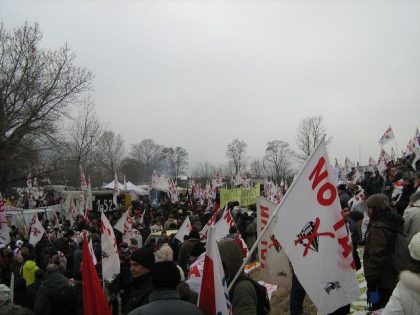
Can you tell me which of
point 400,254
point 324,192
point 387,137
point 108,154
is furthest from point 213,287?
point 108,154

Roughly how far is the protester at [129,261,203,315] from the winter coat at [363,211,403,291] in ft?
7.37

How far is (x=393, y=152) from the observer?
28.6 meters

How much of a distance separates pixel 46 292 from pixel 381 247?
400 centimetres

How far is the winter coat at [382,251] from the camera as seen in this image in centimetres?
429

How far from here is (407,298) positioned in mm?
2658

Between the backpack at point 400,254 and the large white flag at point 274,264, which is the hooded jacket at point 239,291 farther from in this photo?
the large white flag at point 274,264

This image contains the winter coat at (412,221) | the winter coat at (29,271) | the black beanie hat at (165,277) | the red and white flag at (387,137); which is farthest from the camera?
the red and white flag at (387,137)

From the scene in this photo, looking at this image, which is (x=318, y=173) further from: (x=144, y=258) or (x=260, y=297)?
(x=144, y=258)

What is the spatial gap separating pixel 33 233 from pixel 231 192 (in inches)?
259

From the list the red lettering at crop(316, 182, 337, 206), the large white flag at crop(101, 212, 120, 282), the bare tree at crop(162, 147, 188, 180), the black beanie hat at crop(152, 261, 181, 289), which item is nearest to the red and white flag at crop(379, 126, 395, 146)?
the large white flag at crop(101, 212, 120, 282)

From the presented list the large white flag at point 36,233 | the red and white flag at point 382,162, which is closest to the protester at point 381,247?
the large white flag at point 36,233

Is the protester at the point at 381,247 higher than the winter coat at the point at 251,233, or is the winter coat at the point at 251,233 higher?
the protester at the point at 381,247

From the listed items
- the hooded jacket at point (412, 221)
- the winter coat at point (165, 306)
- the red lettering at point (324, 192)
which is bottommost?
the winter coat at point (165, 306)

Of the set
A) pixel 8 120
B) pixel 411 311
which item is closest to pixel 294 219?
pixel 411 311
